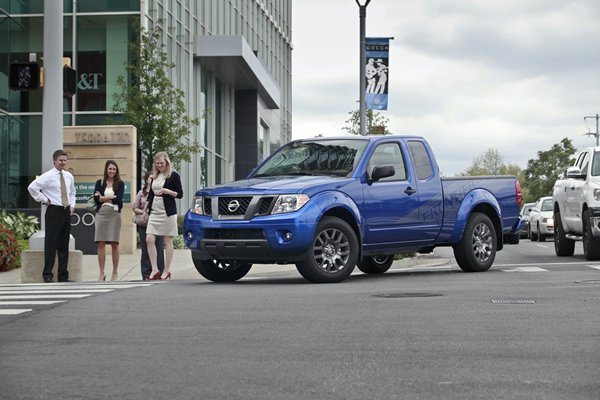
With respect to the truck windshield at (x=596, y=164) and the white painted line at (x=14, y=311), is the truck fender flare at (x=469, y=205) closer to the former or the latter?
the truck windshield at (x=596, y=164)

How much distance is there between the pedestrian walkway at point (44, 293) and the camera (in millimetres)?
11000

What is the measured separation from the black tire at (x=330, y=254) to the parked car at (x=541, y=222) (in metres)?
26.5

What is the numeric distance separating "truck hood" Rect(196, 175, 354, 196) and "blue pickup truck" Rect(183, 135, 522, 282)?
14 millimetres

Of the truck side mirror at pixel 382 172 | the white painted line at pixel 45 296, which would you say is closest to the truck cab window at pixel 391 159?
the truck side mirror at pixel 382 172

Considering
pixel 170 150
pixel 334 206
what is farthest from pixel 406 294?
pixel 170 150

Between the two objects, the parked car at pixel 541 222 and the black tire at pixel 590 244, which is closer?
the black tire at pixel 590 244

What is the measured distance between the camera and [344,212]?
555 inches

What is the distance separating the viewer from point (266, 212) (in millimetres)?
13453

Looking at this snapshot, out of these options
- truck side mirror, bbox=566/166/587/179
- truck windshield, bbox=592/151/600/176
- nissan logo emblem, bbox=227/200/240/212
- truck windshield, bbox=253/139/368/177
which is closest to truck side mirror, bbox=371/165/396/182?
truck windshield, bbox=253/139/368/177

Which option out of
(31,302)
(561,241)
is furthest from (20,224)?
(31,302)

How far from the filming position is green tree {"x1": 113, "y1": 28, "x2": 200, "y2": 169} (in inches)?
1157

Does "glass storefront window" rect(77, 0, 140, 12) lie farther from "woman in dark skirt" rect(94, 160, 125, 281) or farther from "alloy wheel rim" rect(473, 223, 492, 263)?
"alloy wheel rim" rect(473, 223, 492, 263)

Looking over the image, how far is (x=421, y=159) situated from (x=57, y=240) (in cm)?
505

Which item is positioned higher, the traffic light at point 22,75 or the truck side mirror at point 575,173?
the traffic light at point 22,75
